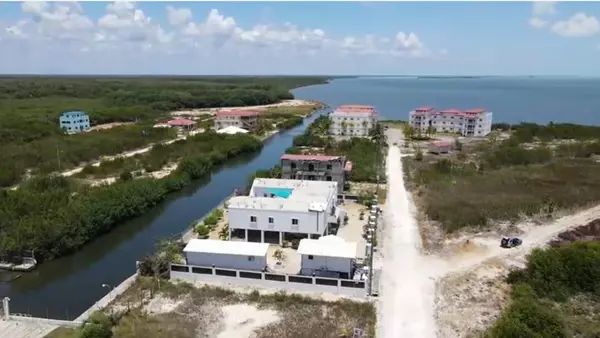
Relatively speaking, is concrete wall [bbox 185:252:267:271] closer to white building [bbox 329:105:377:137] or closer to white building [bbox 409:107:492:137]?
white building [bbox 329:105:377:137]

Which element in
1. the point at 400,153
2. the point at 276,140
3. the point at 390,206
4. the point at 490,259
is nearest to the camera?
the point at 490,259

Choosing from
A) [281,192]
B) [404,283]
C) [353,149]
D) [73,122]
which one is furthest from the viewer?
[73,122]

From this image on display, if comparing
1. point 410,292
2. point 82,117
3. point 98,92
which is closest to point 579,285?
point 410,292

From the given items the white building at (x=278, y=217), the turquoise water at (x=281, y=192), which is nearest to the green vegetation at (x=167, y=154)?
the turquoise water at (x=281, y=192)

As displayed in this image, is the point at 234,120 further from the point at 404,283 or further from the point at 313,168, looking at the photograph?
the point at 404,283

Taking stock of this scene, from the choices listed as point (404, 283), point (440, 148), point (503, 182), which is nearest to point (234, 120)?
point (440, 148)

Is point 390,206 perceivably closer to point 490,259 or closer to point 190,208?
point 490,259

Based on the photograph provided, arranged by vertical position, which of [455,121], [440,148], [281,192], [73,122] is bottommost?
[440,148]
